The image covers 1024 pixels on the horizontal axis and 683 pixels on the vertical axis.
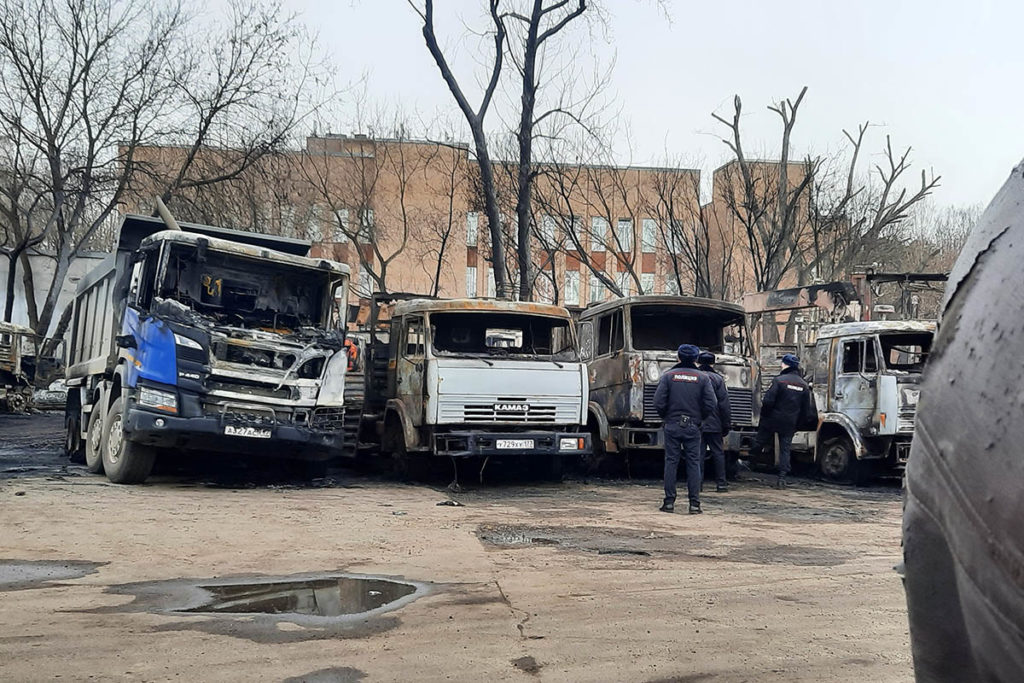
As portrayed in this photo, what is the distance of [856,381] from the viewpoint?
13578 millimetres

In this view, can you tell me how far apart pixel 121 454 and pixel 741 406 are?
26.6ft

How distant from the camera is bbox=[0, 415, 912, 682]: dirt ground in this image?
4273 millimetres

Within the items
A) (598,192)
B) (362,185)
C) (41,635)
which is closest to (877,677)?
(41,635)

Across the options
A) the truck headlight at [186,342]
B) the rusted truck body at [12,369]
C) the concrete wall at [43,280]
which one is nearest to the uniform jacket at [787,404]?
the truck headlight at [186,342]

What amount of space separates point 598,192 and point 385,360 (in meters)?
15.8

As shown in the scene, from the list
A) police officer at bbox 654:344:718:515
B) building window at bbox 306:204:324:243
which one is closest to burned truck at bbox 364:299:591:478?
police officer at bbox 654:344:718:515

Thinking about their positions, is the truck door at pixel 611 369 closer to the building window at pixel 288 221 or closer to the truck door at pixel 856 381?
the truck door at pixel 856 381

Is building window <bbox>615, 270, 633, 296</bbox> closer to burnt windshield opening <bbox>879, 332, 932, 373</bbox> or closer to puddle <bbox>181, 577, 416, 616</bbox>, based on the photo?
burnt windshield opening <bbox>879, 332, 932, 373</bbox>

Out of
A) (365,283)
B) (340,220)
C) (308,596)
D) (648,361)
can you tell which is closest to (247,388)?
(648,361)

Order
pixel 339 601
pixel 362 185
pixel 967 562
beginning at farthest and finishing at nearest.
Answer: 1. pixel 362 185
2. pixel 339 601
3. pixel 967 562

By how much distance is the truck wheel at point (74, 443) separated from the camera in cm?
1418

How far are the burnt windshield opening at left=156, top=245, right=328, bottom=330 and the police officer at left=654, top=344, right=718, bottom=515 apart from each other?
14.9 feet

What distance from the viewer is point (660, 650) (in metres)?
4.52

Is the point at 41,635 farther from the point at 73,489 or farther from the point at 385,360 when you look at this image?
the point at 385,360
